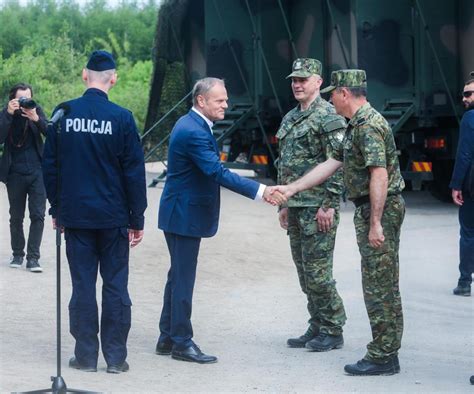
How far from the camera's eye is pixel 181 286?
329 inches

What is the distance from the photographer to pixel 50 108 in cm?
2725

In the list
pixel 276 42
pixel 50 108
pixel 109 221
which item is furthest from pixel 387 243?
pixel 50 108

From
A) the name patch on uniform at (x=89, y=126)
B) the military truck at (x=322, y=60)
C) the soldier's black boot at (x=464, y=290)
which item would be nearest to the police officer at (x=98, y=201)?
the name patch on uniform at (x=89, y=126)

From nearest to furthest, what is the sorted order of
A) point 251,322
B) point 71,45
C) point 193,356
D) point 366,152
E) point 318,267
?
point 366,152, point 193,356, point 318,267, point 251,322, point 71,45

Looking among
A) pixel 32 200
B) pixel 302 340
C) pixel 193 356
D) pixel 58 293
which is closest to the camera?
pixel 58 293

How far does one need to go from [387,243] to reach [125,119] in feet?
5.44

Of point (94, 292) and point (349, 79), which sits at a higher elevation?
point (349, 79)

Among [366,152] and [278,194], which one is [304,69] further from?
Answer: [366,152]

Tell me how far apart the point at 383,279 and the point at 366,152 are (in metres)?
0.75

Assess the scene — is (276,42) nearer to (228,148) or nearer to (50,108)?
(228,148)

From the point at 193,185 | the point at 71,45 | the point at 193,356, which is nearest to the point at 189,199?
the point at 193,185

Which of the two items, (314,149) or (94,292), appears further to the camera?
(314,149)

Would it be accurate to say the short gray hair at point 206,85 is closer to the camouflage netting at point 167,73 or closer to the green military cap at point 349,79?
the green military cap at point 349,79

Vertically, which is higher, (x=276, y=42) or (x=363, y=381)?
(x=276, y=42)
